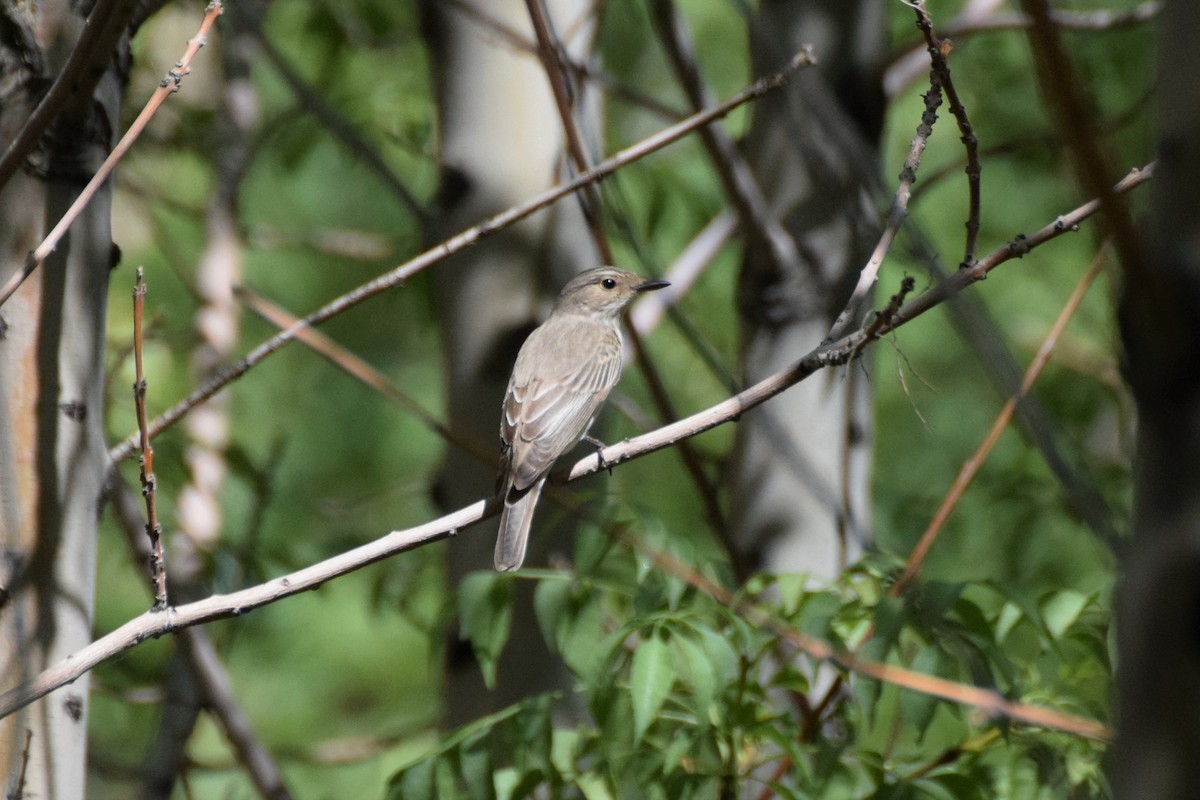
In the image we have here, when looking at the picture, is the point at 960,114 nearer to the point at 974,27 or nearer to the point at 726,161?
the point at 726,161

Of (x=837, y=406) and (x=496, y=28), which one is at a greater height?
(x=496, y=28)

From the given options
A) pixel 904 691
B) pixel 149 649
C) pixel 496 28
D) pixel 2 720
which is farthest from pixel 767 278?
Result: pixel 149 649

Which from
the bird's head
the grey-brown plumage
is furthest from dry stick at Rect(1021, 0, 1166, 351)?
the bird's head

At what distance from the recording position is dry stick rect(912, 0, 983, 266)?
230 cm

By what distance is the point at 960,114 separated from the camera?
2375mm

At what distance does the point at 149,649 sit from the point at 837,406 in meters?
4.59

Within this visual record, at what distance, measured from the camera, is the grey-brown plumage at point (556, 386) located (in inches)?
168

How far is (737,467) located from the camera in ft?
16.0

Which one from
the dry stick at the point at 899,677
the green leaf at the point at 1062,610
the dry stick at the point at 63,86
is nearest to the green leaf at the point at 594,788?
the dry stick at the point at 899,677

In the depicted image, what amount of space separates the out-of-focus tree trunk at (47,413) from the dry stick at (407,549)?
0.20 metres

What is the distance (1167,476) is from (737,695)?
2184 mm

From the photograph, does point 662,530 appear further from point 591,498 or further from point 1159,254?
point 1159,254

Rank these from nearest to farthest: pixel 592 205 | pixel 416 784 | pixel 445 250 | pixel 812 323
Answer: pixel 445 250, pixel 416 784, pixel 592 205, pixel 812 323

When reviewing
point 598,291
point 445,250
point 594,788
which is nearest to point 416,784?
point 594,788
